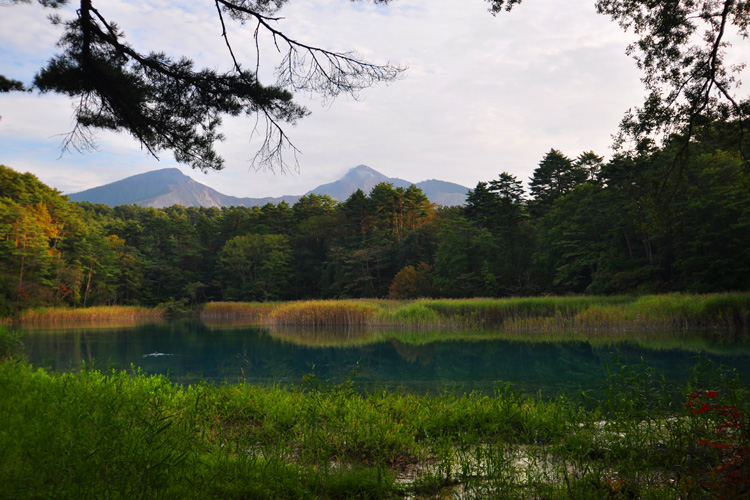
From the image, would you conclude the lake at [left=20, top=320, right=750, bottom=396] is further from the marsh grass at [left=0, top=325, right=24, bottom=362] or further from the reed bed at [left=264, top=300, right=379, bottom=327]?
the reed bed at [left=264, top=300, right=379, bottom=327]

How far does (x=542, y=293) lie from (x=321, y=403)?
1068 inches

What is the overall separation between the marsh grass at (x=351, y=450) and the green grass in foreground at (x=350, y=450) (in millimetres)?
12

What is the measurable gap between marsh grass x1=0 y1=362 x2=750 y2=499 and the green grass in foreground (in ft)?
0.04

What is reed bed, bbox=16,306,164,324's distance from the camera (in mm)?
28062

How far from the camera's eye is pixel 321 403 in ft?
14.0

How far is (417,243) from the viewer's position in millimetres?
37625

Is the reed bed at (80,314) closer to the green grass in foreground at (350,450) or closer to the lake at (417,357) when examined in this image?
the lake at (417,357)

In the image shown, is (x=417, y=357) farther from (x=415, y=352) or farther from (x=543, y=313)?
(x=543, y=313)

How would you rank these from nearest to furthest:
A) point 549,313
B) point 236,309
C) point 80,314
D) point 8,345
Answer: point 8,345 < point 549,313 < point 80,314 < point 236,309

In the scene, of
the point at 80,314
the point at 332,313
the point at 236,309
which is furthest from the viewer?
the point at 236,309

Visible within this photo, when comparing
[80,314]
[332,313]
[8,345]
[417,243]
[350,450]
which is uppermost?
[417,243]

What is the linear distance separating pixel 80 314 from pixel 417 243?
2502 cm

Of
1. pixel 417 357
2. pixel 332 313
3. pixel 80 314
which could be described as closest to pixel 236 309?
pixel 80 314

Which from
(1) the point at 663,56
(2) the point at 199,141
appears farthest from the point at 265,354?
(1) the point at 663,56
